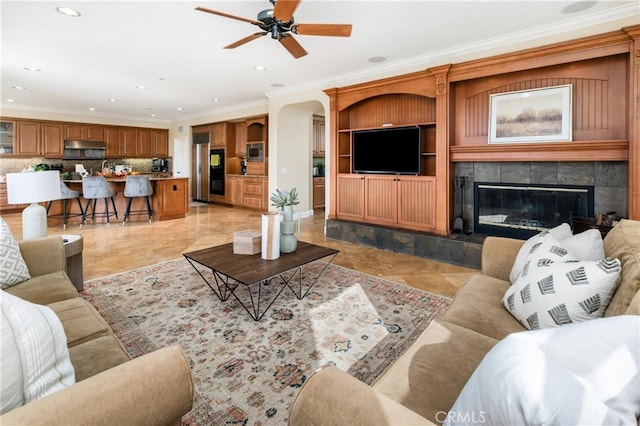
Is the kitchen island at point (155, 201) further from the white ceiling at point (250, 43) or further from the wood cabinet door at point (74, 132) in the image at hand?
the wood cabinet door at point (74, 132)

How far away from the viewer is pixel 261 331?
2387 mm

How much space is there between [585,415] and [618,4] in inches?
158

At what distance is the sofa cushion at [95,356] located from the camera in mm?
1198

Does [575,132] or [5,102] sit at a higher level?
[5,102]

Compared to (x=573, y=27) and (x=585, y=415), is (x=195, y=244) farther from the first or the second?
(x=573, y=27)

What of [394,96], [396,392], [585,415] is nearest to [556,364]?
[585,415]

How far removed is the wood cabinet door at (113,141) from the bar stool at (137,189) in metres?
3.85

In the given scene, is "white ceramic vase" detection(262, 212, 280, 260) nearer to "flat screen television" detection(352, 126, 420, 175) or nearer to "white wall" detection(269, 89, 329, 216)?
"flat screen television" detection(352, 126, 420, 175)

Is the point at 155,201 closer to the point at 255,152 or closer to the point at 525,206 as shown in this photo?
the point at 255,152

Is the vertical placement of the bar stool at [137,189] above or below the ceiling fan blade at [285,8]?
below

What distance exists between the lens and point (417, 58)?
4402 mm

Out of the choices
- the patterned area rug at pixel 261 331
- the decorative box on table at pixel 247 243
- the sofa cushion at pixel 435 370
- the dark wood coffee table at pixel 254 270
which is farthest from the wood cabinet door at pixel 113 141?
the sofa cushion at pixel 435 370

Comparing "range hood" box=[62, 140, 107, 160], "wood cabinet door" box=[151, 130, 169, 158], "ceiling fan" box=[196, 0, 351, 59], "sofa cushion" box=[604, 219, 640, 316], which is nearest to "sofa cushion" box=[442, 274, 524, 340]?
"sofa cushion" box=[604, 219, 640, 316]

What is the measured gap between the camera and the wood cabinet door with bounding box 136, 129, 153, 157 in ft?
33.4
